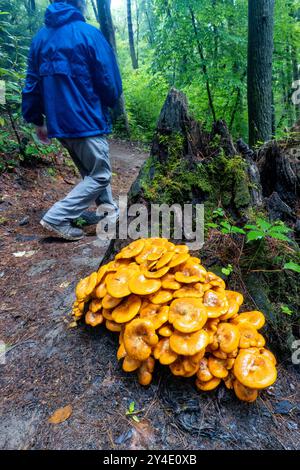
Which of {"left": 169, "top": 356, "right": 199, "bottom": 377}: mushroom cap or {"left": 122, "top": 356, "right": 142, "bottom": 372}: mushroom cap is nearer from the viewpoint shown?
{"left": 169, "top": 356, "right": 199, "bottom": 377}: mushroom cap

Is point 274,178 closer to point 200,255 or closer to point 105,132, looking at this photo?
point 200,255

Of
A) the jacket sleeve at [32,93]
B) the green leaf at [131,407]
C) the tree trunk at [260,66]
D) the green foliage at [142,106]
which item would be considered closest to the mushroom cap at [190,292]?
the green leaf at [131,407]

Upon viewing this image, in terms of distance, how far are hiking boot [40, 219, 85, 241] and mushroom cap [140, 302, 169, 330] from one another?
296cm

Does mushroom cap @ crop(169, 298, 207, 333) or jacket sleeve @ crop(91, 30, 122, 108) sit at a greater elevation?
jacket sleeve @ crop(91, 30, 122, 108)

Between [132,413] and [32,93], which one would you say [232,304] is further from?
[32,93]

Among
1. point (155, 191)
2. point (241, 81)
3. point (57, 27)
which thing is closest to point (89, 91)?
point (57, 27)

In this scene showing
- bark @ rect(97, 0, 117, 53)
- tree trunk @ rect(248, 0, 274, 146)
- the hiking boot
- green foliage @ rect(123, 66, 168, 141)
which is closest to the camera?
the hiking boot

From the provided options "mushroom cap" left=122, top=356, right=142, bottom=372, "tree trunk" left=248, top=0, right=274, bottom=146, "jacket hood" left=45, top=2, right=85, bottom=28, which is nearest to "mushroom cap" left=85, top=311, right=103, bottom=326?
"mushroom cap" left=122, top=356, right=142, bottom=372

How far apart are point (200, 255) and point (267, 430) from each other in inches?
57.4

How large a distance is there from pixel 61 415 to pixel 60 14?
480cm

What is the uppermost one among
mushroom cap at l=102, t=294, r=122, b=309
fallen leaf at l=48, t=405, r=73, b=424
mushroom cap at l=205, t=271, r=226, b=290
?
mushroom cap at l=205, t=271, r=226, b=290

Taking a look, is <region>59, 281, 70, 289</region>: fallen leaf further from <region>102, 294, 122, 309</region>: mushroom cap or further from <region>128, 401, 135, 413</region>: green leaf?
<region>128, 401, 135, 413</region>: green leaf

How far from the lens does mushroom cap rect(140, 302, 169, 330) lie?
203 cm

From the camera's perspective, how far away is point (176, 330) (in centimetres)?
199
